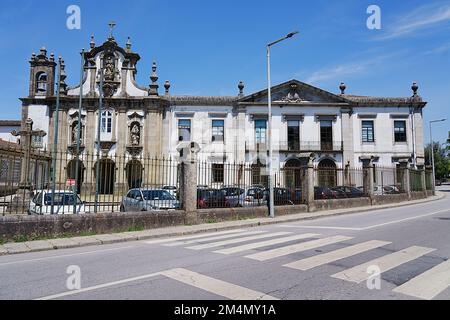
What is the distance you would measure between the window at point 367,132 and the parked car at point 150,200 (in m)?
29.5

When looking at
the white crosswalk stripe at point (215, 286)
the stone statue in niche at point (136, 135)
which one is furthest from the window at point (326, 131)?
the white crosswalk stripe at point (215, 286)

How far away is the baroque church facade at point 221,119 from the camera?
1443 inches

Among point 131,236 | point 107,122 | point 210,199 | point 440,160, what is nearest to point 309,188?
point 210,199

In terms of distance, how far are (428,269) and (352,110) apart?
3469 centimetres

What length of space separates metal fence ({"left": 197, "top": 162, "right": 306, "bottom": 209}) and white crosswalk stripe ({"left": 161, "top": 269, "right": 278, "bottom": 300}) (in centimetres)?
791

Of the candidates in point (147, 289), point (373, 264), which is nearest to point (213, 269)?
point (147, 289)

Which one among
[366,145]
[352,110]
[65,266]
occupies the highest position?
[352,110]

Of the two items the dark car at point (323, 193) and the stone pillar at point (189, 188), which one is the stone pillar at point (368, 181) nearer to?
the dark car at point (323, 193)

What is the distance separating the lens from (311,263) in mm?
6816

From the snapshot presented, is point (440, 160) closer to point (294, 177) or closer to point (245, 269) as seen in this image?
point (294, 177)

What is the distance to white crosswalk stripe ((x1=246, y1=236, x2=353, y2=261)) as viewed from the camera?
755 cm

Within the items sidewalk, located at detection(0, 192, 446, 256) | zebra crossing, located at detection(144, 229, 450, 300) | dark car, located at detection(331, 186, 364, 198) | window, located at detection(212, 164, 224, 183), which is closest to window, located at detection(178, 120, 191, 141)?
window, located at detection(212, 164, 224, 183)
